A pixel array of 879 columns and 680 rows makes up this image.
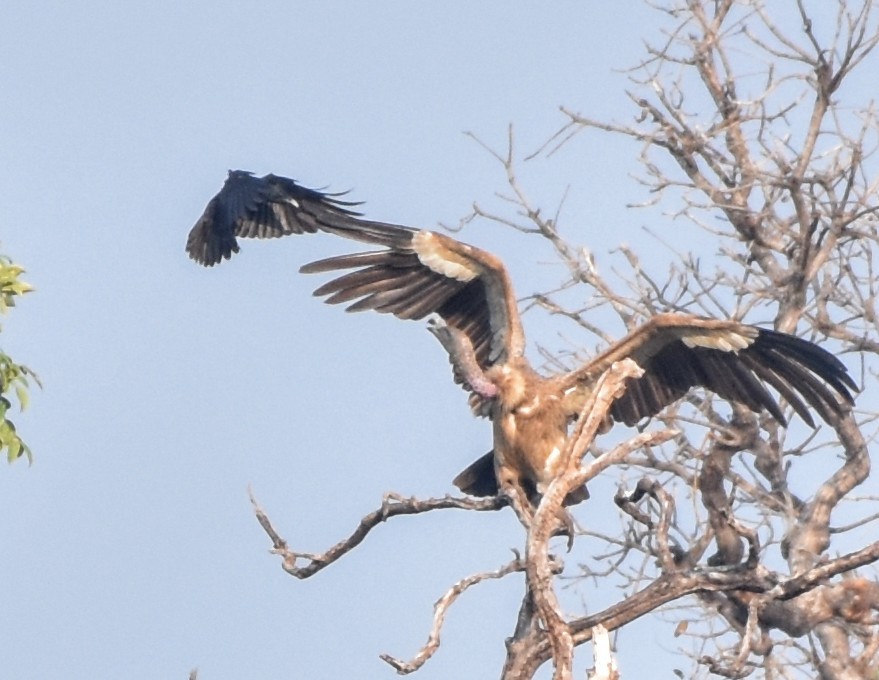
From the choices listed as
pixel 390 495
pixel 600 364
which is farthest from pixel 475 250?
pixel 390 495

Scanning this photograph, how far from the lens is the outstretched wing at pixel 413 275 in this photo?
767 centimetres

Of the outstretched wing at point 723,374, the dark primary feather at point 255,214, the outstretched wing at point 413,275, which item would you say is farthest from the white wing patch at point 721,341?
the dark primary feather at point 255,214

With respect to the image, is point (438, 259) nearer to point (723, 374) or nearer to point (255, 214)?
point (255, 214)

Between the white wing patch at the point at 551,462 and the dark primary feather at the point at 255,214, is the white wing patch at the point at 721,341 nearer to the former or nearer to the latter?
the white wing patch at the point at 551,462

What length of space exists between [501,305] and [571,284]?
4.18ft

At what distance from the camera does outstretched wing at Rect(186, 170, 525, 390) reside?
25.2ft

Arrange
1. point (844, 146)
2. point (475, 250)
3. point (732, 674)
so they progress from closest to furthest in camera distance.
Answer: point (732, 674) → point (475, 250) → point (844, 146)

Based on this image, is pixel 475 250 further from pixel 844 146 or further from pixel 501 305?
pixel 844 146

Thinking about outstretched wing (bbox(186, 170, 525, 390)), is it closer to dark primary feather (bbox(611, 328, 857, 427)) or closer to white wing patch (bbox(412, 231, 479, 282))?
white wing patch (bbox(412, 231, 479, 282))

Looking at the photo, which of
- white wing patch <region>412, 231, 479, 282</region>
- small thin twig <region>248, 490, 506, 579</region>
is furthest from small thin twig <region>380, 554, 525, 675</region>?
white wing patch <region>412, 231, 479, 282</region>

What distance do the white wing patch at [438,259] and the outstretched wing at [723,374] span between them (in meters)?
0.67

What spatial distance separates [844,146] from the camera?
8.48 m

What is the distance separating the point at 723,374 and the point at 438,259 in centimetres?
134

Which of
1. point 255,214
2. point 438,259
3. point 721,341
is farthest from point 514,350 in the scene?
point 255,214
